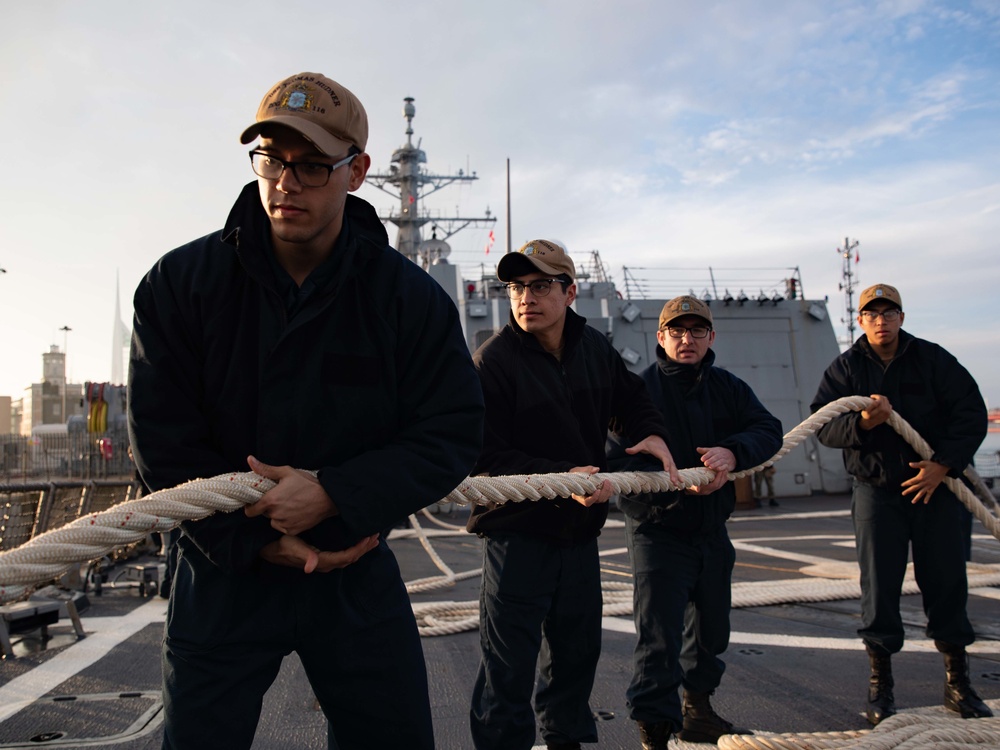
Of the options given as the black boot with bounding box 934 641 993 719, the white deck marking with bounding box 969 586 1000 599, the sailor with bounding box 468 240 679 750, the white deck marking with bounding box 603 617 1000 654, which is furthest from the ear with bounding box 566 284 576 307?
the white deck marking with bounding box 969 586 1000 599

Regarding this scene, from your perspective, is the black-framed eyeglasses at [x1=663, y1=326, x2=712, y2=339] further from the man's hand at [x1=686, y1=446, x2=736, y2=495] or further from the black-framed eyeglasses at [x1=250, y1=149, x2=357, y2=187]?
the black-framed eyeglasses at [x1=250, y1=149, x2=357, y2=187]

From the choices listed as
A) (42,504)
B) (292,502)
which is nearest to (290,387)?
(292,502)

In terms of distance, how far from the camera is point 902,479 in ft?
11.0

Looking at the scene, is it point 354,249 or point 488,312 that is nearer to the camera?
point 354,249

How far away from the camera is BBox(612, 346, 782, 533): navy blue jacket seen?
301cm

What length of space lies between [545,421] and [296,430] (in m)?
1.23

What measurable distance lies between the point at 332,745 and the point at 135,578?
5622 mm

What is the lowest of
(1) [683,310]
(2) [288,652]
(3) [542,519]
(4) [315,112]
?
(2) [288,652]

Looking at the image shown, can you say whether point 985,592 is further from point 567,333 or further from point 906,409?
point 567,333

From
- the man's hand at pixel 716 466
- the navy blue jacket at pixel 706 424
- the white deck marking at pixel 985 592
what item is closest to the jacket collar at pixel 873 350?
the navy blue jacket at pixel 706 424

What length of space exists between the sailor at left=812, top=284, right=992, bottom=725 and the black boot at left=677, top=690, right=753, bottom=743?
27.2 inches

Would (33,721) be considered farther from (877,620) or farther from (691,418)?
(877,620)

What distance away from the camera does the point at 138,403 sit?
4.97 feet

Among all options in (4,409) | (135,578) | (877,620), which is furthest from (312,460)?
(4,409)
